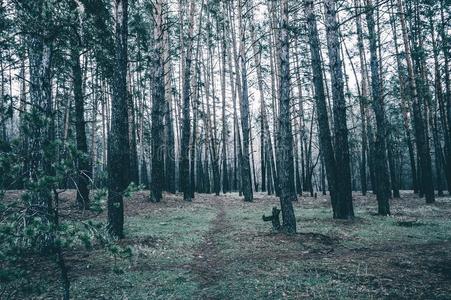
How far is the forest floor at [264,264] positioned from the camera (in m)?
5.20

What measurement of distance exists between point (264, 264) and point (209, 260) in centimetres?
130

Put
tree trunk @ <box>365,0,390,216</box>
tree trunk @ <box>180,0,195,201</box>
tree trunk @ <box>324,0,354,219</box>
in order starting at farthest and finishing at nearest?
tree trunk @ <box>180,0,195,201</box> → tree trunk @ <box>365,0,390,216</box> → tree trunk @ <box>324,0,354,219</box>

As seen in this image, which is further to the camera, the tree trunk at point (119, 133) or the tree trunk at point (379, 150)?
the tree trunk at point (379, 150)

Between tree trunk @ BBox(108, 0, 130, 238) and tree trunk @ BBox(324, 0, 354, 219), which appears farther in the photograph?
tree trunk @ BBox(324, 0, 354, 219)

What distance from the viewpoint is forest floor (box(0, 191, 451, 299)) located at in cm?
520

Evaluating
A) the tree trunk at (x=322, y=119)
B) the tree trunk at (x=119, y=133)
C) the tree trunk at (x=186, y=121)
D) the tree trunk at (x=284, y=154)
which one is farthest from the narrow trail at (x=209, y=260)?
the tree trunk at (x=186, y=121)

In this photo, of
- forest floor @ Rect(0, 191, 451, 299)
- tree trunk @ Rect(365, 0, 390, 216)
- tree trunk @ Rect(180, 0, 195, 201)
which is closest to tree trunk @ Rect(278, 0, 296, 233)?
forest floor @ Rect(0, 191, 451, 299)

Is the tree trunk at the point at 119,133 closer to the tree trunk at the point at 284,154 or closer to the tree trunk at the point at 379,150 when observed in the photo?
the tree trunk at the point at 284,154

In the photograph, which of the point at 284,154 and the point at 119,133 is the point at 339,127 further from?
the point at 119,133

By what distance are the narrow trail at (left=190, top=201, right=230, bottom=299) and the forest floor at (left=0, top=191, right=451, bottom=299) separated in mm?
20

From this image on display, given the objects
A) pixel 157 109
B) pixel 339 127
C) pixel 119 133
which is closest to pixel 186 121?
pixel 157 109

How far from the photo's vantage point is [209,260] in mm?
7180

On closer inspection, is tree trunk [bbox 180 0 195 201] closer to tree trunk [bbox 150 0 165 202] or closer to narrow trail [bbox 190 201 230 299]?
tree trunk [bbox 150 0 165 202]

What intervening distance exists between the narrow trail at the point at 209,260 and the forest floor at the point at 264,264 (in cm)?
2
